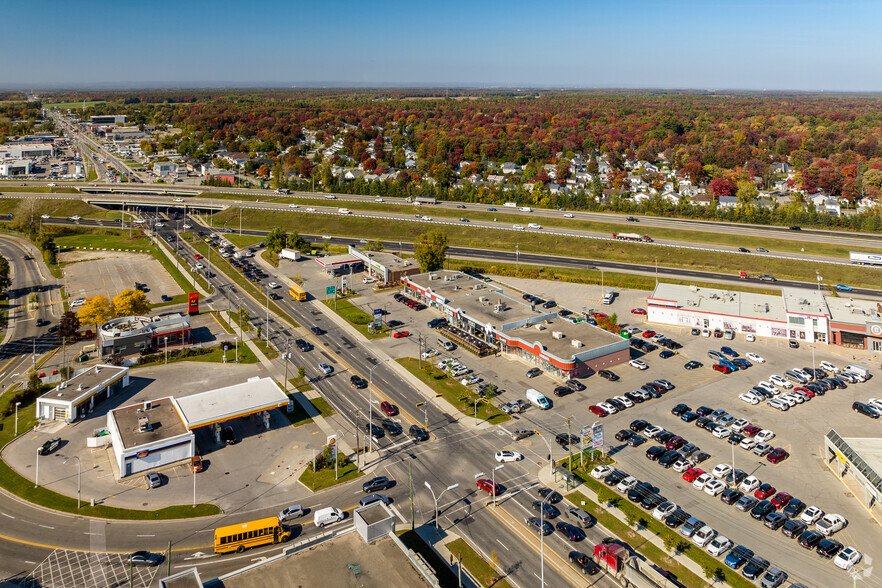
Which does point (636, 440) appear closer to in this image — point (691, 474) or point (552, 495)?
point (691, 474)

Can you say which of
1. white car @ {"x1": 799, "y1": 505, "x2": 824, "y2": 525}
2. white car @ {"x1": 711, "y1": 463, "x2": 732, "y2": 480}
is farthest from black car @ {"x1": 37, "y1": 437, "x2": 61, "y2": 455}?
white car @ {"x1": 799, "y1": 505, "x2": 824, "y2": 525}

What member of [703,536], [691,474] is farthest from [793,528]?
[691,474]

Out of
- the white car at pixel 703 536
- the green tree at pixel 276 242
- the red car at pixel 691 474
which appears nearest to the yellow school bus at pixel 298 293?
the green tree at pixel 276 242

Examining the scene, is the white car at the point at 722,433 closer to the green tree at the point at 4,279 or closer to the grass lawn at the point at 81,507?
the grass lawn at the point at 81,507

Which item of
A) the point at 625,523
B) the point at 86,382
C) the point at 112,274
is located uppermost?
the point at 112,274

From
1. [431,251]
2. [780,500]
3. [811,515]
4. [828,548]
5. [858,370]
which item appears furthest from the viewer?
[431,251]
